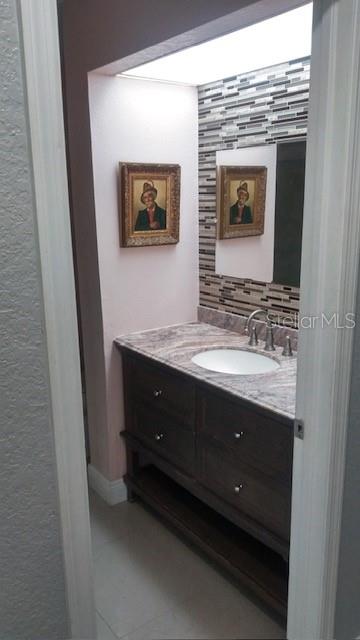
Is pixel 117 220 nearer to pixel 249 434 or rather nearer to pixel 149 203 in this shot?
pixel 149 203

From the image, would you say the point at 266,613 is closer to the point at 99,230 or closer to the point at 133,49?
the point at 99,230

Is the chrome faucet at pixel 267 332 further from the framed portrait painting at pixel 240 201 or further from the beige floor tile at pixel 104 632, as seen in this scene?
the beige floor tile at pixel 104 632

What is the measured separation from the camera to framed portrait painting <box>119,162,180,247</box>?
2385 mm

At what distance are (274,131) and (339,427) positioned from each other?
146cm

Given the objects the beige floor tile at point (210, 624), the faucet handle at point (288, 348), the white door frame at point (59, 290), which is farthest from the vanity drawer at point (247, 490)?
the white door frame at point (59, 290)

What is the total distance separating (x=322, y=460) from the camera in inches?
50.3

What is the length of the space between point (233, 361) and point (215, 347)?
0.34 ft

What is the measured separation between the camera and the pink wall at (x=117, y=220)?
2.33 metres

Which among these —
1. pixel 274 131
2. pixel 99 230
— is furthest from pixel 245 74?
pixel 99 230

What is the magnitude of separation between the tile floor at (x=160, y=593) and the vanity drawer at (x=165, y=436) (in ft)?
1.29

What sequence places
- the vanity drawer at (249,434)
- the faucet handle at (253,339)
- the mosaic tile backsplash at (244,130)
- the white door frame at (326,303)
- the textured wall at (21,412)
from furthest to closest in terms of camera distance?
the faucet handle at (253,339)
the mosaic tile backsplash at (244,130)
the vanity drawer at (249,434)
the white door frame at (326,303)
the textured wall at (21,412)

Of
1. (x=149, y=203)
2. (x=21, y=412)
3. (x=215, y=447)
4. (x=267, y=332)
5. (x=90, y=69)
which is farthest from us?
(x=149, y=203)

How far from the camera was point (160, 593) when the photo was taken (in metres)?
2.07

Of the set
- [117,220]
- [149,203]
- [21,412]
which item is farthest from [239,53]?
[21,412]
